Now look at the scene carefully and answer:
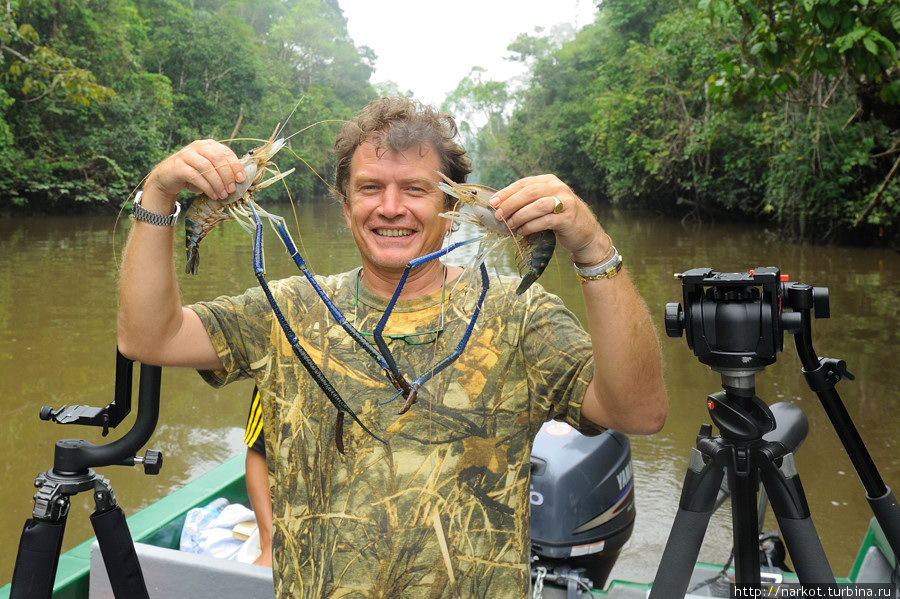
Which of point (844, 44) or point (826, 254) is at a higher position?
point (844, 44)

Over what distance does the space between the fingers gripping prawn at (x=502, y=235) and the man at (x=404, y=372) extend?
0.11m

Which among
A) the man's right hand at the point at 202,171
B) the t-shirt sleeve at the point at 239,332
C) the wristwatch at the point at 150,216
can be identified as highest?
the man's right hand at the point at 202,171

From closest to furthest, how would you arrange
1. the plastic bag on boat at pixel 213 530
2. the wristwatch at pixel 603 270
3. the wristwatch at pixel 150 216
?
the wristwatch at pixel 603 270 → the wristwatch at pixel 150 216 → the plastic bag on boat at pixel 213 530

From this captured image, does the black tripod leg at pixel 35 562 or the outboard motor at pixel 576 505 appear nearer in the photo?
the black tripod leg at pixel 35 562

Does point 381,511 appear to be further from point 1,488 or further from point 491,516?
point 1,488

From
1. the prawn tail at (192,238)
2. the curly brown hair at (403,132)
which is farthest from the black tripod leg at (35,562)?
the curly brown hair at (403,132)

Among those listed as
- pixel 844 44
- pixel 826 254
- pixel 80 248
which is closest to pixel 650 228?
pixel 826 254

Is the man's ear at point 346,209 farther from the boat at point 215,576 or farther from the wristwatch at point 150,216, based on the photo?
the boat at point 215,576

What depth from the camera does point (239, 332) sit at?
1964mm

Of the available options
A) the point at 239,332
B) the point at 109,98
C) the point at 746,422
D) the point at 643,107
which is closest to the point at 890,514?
the point at 746,422

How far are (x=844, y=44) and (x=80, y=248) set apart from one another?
1626 cm

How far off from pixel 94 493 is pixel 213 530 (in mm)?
1348

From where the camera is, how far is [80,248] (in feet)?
53.8

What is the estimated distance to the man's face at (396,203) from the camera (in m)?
1.85
